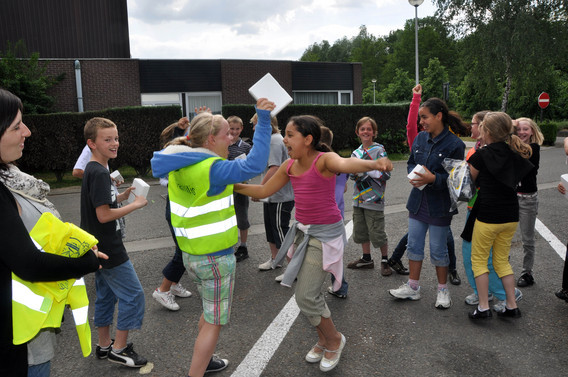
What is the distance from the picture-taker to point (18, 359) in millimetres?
1885

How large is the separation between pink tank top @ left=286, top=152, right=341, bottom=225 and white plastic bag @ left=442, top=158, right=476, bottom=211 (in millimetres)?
1250

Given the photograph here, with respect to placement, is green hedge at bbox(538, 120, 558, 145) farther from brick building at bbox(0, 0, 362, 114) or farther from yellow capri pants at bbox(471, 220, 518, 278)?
yellow capri pants at bbox(471, 220, 518, 278)

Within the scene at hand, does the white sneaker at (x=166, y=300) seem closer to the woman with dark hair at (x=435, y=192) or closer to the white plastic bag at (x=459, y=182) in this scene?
the woman with dark hair at (x=435, y=192)

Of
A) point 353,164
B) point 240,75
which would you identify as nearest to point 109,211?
point 353,164

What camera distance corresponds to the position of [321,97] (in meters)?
26.5

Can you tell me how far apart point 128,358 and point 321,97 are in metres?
24.1

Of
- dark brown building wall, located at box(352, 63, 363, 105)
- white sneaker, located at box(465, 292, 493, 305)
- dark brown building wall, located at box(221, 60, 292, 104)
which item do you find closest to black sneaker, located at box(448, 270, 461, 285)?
white sneaker, located at box(465, 292, 493, 305)

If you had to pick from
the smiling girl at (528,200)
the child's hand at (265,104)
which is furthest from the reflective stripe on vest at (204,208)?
the smiling girl at (528,200)

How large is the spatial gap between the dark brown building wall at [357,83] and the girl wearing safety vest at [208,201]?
24.6 m

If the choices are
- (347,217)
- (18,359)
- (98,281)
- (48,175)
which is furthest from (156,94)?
(18,359)

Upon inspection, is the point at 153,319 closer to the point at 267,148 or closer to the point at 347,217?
the point at 267,148

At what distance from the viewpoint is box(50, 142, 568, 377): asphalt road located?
3482 mm

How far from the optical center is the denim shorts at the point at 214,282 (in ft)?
9.87

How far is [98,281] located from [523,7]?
97.6 ft
